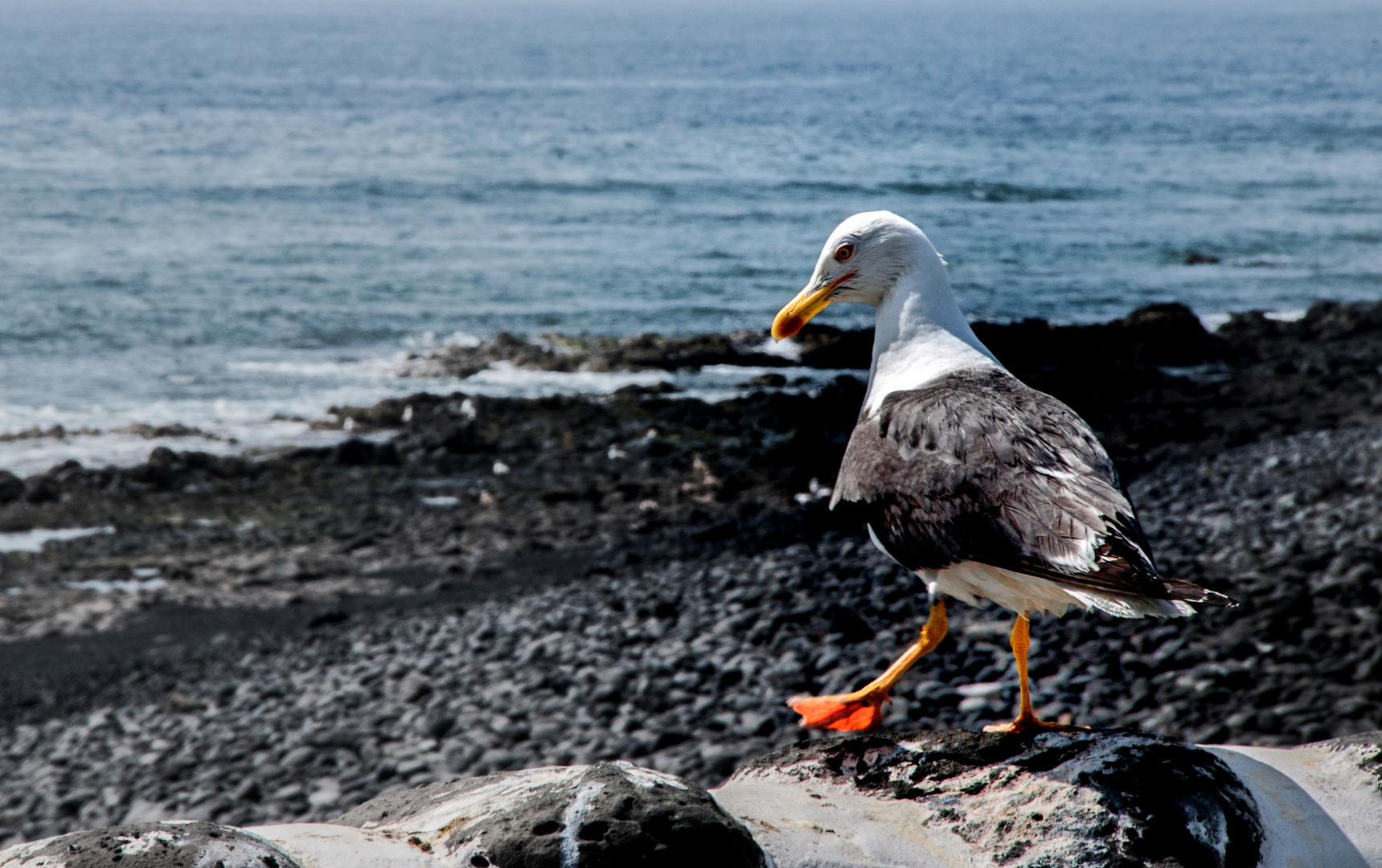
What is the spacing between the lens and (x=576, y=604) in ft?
33.6

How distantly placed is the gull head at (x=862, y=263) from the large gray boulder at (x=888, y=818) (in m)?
1.98

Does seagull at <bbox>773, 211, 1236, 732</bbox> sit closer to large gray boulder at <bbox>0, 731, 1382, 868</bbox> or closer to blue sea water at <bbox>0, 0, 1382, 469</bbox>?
large gray boulder at <bbox>0, 731, 1382, 868</bbox>

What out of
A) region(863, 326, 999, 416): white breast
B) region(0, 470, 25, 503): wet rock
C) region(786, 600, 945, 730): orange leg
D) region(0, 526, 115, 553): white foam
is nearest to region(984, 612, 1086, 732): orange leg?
region(786, 600, 945, 730): orange leg

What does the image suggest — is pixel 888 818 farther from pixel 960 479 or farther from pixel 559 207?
pixel 559 207

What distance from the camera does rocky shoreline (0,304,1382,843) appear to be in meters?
7.78

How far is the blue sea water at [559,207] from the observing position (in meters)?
22.2

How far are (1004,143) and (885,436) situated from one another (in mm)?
48266

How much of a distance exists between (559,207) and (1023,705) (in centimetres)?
3329

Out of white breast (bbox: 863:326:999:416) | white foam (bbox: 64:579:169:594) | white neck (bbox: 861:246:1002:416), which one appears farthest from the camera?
white foam (bbox: 64:579:169:594)

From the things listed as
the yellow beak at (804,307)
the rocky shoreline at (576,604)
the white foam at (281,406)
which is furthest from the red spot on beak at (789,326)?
the white foam at (281,406)

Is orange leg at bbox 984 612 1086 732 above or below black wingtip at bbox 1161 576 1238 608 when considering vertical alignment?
below

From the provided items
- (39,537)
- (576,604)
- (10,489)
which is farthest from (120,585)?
(576,604)

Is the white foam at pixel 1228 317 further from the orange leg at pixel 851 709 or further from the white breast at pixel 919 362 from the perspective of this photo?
the orange leg at pixel 851 709

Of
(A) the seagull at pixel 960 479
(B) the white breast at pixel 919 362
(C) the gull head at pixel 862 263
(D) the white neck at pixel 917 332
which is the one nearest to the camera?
(A) the seagull at pixel 960 479
